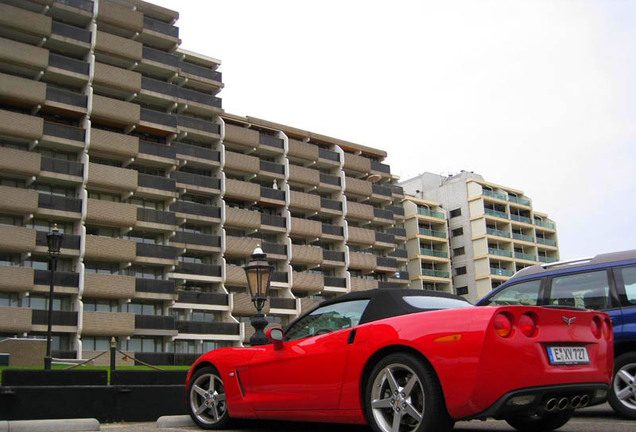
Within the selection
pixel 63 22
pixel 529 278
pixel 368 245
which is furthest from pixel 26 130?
pixel 529 278

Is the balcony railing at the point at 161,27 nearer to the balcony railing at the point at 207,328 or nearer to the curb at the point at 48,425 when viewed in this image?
the balcony railing at the point at 207,328

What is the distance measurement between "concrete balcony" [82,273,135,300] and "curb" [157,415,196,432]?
128 feet

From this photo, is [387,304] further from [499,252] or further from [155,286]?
[499,252]

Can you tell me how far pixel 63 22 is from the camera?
50.8 metres

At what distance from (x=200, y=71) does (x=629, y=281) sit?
53.7 m

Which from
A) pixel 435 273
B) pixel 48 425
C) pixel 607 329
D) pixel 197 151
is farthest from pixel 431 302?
pixel 435 273

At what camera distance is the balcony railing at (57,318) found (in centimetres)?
4250

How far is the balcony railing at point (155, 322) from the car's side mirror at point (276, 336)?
138ft

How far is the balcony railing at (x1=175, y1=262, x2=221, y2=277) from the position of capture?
5279 centimetres

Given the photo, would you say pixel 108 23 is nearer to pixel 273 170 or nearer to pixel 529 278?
pixel 273 170

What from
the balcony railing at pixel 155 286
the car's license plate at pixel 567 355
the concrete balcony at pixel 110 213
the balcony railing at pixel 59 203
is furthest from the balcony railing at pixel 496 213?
the car's license plate at pixel 567 355

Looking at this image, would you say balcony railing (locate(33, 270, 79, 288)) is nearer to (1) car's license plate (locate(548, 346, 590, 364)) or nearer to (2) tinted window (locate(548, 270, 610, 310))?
(2) tinted window (locate(548, 270, 610, 310))

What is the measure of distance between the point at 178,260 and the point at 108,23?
17.9 metres

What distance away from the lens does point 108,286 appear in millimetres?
45812
